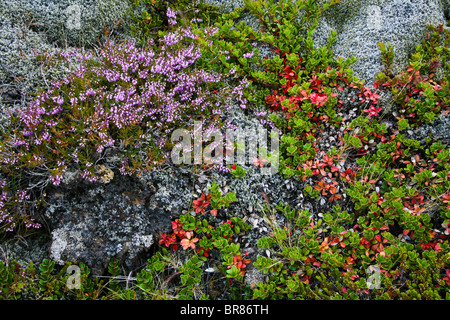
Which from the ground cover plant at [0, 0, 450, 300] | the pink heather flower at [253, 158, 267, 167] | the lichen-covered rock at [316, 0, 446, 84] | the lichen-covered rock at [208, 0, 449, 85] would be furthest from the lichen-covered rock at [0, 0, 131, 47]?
the lichen-covered rock at [316, 0, 446, 84]

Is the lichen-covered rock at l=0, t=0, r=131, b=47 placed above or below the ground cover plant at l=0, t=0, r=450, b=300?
above

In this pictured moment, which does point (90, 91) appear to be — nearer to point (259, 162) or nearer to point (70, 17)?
point (70, 17)

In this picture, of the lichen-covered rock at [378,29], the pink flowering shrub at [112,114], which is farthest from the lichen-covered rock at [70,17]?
the lichen-covered rock at [378,29]

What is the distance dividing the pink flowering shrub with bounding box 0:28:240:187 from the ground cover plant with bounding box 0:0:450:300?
0.02 meters

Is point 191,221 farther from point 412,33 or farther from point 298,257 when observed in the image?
point 412,33

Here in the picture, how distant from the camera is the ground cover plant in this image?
3061 millimetres

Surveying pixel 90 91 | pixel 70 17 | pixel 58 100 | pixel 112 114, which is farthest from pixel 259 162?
pixel 70 17

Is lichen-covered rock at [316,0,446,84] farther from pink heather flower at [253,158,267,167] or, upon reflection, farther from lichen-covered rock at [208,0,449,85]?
pink heather flower at [253,158,267,167]

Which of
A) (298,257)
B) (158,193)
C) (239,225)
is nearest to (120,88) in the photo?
(158,193)

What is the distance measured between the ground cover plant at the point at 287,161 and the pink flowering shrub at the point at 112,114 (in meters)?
0.02

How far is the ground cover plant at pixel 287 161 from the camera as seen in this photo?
10.0 feet

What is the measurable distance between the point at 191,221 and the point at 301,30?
312cm

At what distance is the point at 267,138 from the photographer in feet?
13.1

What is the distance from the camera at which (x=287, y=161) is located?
3.74 meters
